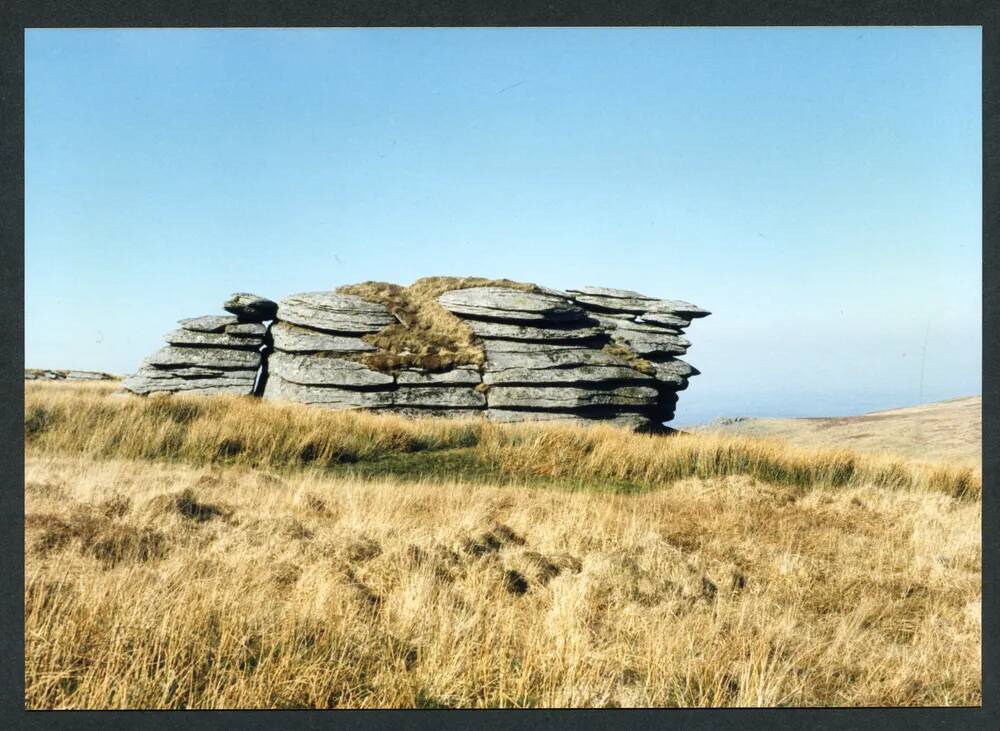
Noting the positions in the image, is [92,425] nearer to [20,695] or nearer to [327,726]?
[20,695]

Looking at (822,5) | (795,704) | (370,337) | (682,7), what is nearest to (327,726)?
(795,704)

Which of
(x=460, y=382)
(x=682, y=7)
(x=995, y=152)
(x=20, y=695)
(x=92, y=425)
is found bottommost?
(x=20, y=695)

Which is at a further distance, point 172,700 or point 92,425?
point 92,425

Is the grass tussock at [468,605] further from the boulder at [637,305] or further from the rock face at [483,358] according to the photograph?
the boulder at [637,305]

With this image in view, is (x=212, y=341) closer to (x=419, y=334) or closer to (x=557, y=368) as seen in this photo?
(x=419, y=334)

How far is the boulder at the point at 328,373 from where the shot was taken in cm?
1561

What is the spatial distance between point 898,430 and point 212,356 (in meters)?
14.1

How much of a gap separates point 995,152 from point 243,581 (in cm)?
648

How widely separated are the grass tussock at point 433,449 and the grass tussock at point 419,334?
2.39 metres

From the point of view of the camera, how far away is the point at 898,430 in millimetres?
16188

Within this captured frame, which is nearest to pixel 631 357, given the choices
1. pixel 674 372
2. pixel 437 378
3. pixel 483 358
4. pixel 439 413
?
pixel 674 372

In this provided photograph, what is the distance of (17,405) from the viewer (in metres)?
5.74

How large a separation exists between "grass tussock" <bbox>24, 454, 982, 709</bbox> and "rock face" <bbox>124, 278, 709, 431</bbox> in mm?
6855

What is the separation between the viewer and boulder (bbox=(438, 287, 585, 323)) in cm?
1698
